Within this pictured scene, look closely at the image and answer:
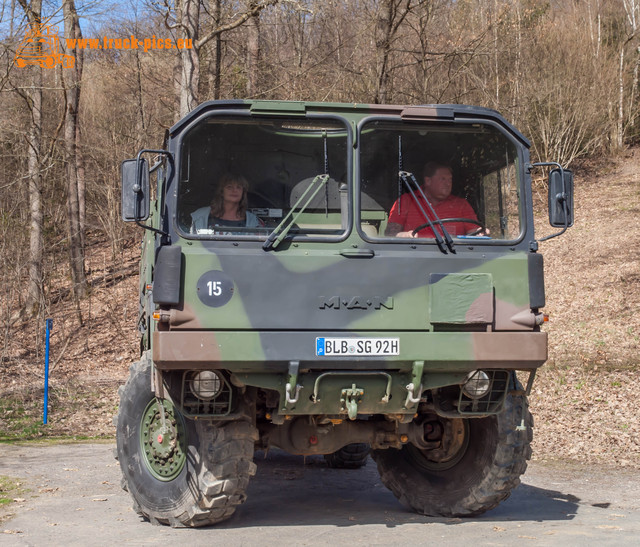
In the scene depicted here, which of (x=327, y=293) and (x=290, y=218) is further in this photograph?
(x=290, y=218)

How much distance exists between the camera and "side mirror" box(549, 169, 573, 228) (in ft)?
20.2

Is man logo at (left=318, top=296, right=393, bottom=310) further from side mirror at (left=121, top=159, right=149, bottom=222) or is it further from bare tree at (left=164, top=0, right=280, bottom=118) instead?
bare tree at (left=164, top=0, right=280, bottom=118)

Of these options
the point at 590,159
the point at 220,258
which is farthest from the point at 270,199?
the point at 590,159

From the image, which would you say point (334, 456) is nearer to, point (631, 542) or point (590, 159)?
point (631, 542)

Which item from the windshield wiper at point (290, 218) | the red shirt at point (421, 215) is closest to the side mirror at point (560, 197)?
the red shirt at point (421, 215)

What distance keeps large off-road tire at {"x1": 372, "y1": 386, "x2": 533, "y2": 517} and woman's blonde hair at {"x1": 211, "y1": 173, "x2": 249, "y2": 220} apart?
2.49 m

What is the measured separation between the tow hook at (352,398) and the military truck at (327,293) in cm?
1

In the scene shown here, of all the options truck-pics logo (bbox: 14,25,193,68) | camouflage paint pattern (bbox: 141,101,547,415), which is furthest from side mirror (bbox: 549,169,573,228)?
truck-pics logo (bbox: 14,25,193,68)

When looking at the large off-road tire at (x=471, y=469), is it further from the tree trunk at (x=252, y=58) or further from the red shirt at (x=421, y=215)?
the tree trunk at (x=252, y=58)

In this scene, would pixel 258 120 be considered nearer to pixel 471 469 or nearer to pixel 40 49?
pixel 471 469

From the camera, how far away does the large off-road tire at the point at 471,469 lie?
639 centimetres

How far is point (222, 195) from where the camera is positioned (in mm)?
6008

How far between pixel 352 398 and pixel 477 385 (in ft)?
3.10

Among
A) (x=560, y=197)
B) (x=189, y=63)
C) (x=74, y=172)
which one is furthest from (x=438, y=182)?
(x=74, y=172)
